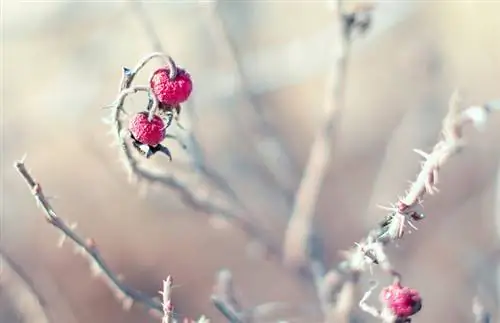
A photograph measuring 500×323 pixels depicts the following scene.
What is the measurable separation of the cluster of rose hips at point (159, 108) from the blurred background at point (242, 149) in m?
0.32

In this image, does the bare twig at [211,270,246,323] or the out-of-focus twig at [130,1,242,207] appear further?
the out-of-focus twig at [130,1,242,207]

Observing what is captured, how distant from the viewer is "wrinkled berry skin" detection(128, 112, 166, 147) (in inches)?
25.3

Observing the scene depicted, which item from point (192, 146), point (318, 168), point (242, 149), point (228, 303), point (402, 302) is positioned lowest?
point (402, 302)

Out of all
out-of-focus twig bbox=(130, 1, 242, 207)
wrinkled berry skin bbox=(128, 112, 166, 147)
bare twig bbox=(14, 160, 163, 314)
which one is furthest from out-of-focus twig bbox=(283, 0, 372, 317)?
wrinkled berry skin bbox=(128, 112, 166, 147)

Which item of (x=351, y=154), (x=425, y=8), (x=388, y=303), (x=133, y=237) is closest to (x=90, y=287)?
(x=133, y=237)

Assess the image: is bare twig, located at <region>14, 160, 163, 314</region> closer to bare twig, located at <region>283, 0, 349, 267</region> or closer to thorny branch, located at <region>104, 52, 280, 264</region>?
thorny branch, located at <region>104, 52, 280, 264</region>

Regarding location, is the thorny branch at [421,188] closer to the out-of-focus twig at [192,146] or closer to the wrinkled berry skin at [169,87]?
the wrinkled berry skin at [169,87]

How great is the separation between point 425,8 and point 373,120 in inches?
19.2

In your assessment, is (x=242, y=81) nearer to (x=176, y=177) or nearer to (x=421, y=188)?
(x=176, y=177)

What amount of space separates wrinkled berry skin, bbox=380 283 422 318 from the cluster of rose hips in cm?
25

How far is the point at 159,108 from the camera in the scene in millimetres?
669

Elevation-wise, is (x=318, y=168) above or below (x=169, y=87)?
above

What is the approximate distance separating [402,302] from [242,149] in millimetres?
1329

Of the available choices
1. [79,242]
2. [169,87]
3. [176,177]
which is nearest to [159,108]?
[169,87]
